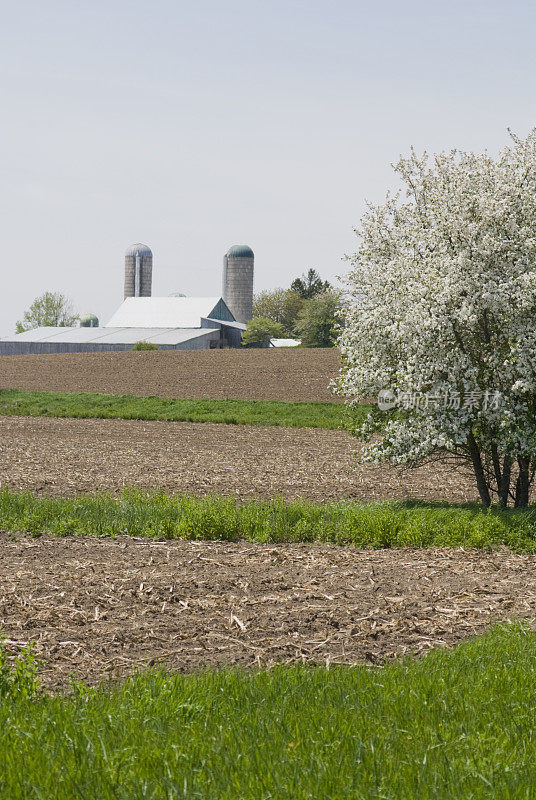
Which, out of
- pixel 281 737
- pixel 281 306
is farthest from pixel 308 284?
pixel 281 737

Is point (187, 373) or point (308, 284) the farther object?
point (308, 284)

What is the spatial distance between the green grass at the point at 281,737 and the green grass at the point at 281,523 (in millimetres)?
5496

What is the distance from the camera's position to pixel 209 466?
18.8m

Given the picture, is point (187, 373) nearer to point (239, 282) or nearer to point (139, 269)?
point (239, 282)

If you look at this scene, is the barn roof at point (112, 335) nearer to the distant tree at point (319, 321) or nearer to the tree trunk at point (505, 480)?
the distant tree at point (319, 321)

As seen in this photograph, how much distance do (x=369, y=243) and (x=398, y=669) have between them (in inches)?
402

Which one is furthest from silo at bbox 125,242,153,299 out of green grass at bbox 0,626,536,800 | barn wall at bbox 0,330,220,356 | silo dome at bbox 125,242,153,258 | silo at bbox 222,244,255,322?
green grass at bbox 0,626,536,800

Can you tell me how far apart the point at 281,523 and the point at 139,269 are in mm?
129842

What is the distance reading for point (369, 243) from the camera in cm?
1488

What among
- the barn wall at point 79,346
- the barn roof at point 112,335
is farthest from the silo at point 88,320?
the barn wall at point 79,346

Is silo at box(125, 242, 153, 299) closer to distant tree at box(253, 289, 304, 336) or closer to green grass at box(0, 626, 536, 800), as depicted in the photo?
distant tree at box(253, 289, 304, 336)

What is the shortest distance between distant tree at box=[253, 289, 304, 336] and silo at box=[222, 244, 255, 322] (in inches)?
84.6

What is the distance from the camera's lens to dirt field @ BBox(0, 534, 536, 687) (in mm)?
6711

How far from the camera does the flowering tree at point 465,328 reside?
12469mm
